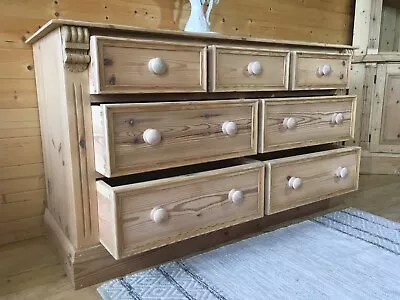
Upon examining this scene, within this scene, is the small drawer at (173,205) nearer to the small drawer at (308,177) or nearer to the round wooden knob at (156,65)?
the small drawer at (308,177)

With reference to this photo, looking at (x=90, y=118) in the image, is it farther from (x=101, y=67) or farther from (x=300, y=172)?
(x=300, y=172)

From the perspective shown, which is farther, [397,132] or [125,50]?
[397,132]

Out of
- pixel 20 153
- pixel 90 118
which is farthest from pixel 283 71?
pixel 20 153

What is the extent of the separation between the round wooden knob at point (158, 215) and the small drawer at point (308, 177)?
0.45 m

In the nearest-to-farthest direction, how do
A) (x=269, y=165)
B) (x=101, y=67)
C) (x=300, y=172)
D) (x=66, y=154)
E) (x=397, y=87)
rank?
(x=101, y=67)
(x=66, y=154)
(x=269, y=165)
(x=300, y=172)
(x=397, y=87)

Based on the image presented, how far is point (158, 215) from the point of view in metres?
1.03

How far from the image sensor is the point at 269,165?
50.6 inches

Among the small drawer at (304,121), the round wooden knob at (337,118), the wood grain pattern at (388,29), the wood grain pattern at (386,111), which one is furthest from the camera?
the wood grain pattern at (388,29)

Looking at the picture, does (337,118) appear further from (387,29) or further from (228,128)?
(387,29)

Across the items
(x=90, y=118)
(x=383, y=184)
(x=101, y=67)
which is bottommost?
(x=383, y=184)

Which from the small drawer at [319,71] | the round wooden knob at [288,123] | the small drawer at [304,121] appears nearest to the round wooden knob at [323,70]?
the small drawer at [319,71]

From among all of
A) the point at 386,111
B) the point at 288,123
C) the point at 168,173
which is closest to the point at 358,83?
the point at 386,111

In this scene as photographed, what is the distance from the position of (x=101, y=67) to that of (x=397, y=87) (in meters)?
2.12

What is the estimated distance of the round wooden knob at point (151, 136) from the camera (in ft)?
3.30
